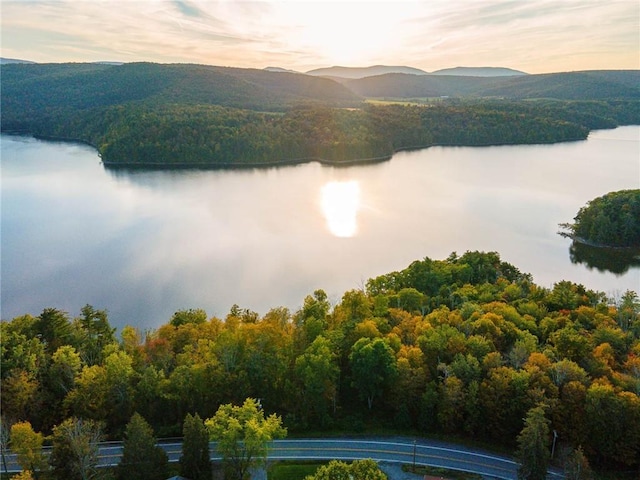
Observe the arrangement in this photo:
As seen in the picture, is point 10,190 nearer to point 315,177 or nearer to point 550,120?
point 315,177

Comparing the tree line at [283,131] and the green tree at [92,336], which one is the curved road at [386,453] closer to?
the green tree at [92,336]

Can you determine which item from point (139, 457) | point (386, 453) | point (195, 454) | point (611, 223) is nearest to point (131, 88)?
point (611, 223)

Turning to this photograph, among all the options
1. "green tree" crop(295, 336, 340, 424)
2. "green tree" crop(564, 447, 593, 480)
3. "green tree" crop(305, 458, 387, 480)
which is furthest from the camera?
"green tree" crop(295, 336, 340, 424)

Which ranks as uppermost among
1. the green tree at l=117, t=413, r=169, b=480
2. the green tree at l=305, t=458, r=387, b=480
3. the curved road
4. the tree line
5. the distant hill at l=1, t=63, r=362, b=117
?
the distant hill at l=1, t=63, r=362, b=117

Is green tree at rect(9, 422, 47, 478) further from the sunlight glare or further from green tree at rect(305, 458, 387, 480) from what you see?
the sunlight glare

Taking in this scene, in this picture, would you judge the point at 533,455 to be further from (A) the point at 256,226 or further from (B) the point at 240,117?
(B) the point at 240,117

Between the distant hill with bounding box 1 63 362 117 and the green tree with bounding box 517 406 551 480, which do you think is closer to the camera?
the green tree with bounding box 517 406 551 480

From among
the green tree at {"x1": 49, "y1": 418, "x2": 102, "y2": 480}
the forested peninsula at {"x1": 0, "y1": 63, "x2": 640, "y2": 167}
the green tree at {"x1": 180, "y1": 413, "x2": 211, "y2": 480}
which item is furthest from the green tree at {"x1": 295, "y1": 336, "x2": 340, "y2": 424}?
the forested peninsula at {"x1": 0, "y1": 63, "x2": 640, "y2": 167}
